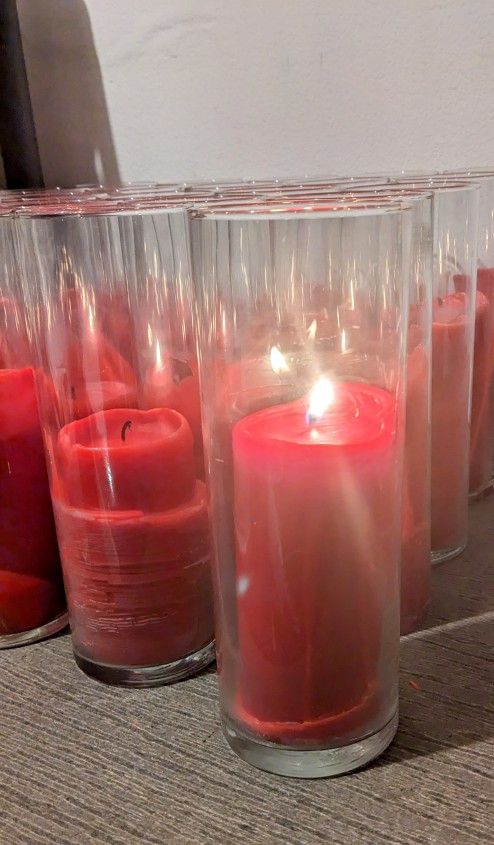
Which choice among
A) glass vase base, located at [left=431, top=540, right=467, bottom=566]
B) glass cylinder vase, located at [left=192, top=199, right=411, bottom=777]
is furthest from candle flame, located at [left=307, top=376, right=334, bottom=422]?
glass vase base, located at [left=431, top=540, right=467, bottom=566]

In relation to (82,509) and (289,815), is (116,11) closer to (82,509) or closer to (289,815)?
(82,509)

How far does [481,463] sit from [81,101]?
2.25ft

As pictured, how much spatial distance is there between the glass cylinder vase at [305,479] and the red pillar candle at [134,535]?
5 cm

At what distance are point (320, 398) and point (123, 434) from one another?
4.6 inches

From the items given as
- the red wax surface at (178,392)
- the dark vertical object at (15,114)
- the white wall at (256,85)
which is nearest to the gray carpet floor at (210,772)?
Answer: the red wax surface at (178,392)

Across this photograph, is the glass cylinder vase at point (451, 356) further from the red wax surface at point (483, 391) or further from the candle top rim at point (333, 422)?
the candle top rim at point (333, 422)

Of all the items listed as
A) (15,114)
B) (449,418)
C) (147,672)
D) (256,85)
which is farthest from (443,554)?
(15,114)

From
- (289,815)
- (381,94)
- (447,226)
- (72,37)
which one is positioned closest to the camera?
(289,815)

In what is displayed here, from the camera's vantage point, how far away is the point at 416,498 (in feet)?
1.48

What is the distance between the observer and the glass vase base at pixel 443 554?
0.52m

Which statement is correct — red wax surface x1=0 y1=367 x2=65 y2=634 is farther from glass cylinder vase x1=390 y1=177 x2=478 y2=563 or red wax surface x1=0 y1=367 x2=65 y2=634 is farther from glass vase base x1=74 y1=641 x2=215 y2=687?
glass cylinder vase x1=390 y1=177 x2=478 y2=563

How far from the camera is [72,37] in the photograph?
960 mm

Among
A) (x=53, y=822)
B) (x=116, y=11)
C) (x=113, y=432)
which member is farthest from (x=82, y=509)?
(x=116, y=11)

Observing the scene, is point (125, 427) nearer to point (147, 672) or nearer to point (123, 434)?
point (123, 434)
